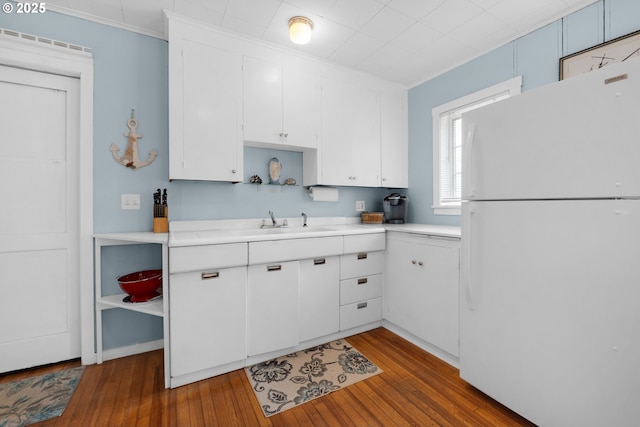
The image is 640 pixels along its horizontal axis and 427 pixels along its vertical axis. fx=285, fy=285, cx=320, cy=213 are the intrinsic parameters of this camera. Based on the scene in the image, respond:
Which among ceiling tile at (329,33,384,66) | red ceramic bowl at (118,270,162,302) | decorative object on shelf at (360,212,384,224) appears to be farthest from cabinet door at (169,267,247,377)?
ceiling tile at (329,33,384,66)

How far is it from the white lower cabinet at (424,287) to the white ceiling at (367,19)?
64.2 inches

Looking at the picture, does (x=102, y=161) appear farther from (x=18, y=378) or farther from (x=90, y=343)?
(x=18, y=378)

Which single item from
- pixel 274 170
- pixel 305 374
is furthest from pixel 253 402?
pixel 274 170

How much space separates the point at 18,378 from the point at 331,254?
226cm

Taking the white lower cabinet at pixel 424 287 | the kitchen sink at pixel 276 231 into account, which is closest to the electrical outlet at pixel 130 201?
the kitchen sink at pixel 276 231

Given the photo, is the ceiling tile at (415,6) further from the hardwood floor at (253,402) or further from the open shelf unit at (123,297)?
the hardwood floor at (253,402)

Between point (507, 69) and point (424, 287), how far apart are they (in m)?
1.94

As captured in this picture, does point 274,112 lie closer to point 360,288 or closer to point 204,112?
point 204,112

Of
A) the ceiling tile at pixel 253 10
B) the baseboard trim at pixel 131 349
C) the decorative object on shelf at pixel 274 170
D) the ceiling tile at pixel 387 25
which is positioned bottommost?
the baseboard trim at pixel 131 349

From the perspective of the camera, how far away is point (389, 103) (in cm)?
313

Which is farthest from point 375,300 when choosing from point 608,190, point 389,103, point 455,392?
point 389,103

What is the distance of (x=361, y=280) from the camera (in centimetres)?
254

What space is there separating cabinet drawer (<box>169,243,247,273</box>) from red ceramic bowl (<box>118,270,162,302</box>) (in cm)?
38

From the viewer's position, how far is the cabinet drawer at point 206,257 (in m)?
1.76
